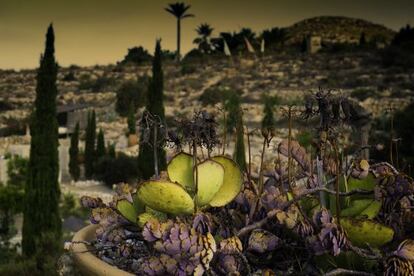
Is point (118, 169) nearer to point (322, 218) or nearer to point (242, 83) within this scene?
point (322, 218)

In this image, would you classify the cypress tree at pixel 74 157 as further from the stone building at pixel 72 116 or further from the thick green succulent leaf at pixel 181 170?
the thick green succulent leaf at pixel 181 170

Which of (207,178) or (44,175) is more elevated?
(207,178)

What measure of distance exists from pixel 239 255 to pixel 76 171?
66.8ft

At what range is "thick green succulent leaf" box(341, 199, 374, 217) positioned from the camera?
118cm

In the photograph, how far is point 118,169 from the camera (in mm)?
20016

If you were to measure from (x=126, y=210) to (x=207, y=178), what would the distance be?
185 millimetres

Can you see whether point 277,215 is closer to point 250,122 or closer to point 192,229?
point 192,229

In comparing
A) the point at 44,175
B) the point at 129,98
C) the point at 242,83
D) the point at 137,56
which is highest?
the point at 137,56

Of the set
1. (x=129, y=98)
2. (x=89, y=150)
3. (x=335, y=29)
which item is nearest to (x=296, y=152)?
(x=89, y=150)

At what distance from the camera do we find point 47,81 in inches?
474

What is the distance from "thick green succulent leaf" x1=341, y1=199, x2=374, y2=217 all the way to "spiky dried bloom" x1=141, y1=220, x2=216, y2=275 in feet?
1.05

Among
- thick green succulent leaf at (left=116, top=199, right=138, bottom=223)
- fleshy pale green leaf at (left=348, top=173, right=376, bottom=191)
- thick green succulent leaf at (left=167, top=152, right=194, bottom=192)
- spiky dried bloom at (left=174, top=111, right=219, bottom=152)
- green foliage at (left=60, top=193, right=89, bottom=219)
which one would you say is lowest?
green foliage at (left=60, top=193, right=89, bottom=219)

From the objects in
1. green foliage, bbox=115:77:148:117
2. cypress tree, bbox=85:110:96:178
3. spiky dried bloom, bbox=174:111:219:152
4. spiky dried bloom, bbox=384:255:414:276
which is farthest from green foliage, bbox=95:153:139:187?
spiky dried bloom, bbox=384:255:414:276

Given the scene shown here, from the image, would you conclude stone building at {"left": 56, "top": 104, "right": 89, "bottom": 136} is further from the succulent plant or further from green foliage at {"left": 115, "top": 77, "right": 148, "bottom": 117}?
the succulent plant
